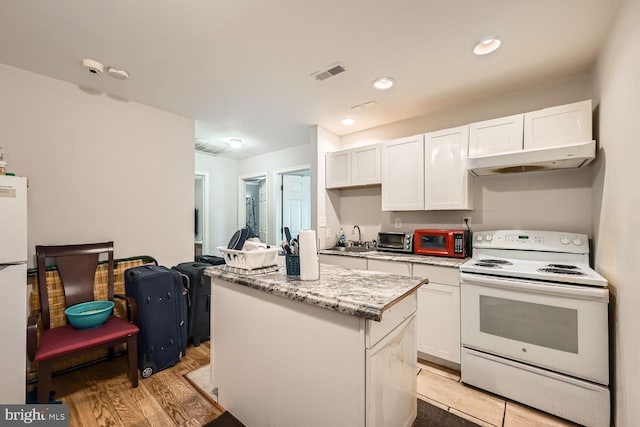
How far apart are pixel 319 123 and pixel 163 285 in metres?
2.47

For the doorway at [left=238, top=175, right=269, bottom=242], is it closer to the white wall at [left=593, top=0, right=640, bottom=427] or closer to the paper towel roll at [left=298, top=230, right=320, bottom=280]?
the paper towel roll at [left=298, top=230, right=320, bottom=280]

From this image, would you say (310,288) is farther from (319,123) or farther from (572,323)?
(319,123)

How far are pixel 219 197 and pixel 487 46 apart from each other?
444cm

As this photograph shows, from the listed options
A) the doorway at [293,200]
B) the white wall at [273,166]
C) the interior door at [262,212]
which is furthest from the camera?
the interior door at [262,212]

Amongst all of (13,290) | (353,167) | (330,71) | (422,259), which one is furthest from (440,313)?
(13,290)

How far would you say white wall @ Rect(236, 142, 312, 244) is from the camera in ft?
15.0

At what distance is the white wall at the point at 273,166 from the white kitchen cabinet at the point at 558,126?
2.98 m

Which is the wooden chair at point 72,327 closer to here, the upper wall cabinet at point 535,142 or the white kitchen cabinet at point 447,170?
the white kitchen cabinet at point 447,170

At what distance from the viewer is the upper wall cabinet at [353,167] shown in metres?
3.25

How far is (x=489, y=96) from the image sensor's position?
269cm

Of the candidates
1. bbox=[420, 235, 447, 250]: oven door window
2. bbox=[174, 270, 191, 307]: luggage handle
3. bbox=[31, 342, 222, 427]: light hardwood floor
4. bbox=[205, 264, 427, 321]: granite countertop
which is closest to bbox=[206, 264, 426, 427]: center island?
bbox=[205, 264, 427, 321]: granite countertop

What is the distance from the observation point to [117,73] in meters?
2.22

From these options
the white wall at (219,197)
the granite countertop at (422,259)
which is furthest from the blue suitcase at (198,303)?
the white wall at (219,197)

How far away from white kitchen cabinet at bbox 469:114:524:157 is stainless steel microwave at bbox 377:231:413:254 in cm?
107
